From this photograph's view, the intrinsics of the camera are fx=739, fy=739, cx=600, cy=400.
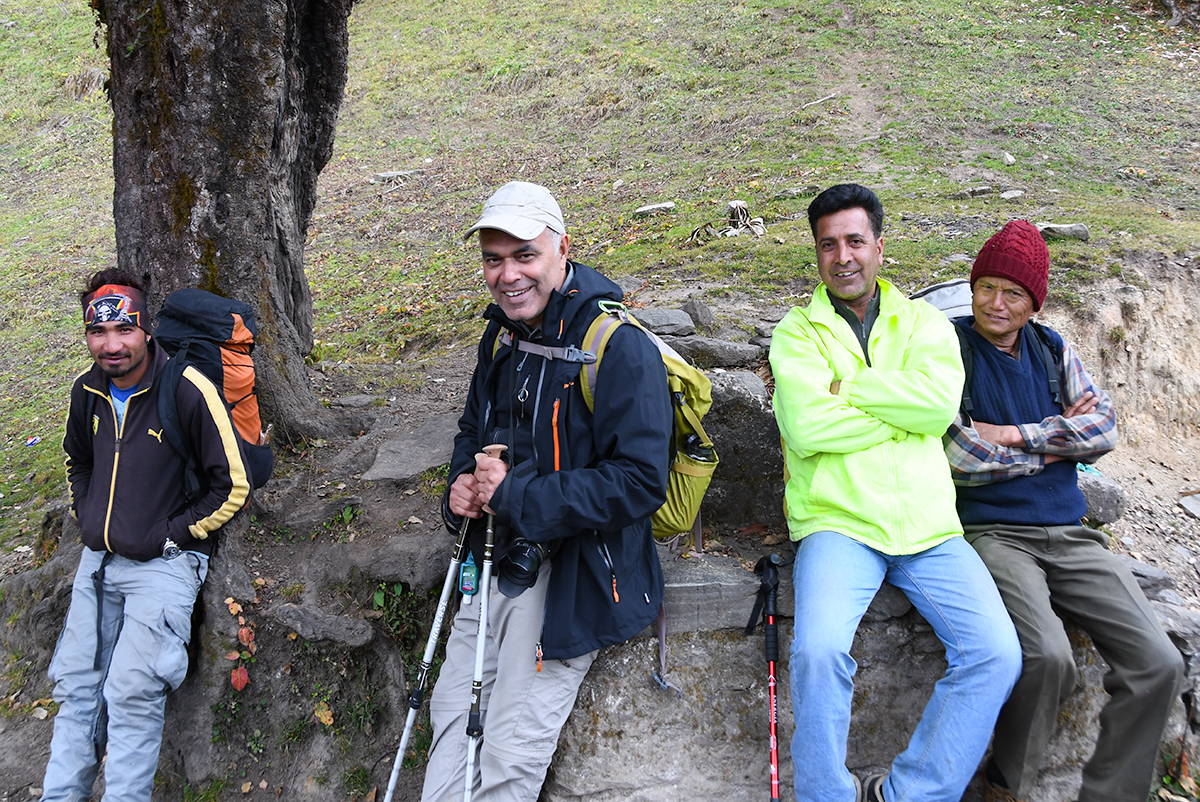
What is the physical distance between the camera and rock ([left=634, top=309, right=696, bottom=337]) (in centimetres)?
605

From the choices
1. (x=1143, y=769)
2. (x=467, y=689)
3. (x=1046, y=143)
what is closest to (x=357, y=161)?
(x=1046, y=143)

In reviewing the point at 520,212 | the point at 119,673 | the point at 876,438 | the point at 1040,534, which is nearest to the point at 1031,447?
the point at 1040,534

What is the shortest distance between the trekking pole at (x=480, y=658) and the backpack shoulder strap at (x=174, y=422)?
1.92 m

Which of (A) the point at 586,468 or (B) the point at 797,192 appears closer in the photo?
(A) the point at 586,468

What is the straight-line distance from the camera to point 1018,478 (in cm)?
379

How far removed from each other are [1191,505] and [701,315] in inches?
179

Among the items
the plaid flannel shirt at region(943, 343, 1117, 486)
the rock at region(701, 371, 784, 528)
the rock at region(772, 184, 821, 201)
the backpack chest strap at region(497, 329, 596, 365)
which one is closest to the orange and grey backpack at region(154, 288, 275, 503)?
the backpack chest strap at region(497, 329, 596, 365)

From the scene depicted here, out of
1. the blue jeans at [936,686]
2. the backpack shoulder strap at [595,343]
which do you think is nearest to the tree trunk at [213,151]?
the backpack shoulder strap at [595,343]

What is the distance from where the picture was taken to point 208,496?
4141 millimetres

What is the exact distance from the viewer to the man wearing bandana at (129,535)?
393 cm

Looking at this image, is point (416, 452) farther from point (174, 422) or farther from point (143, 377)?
point (143, 377)

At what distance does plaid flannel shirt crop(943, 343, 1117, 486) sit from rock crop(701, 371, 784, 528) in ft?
3.89

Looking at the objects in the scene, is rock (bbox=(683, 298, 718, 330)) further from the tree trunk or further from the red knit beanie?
the tree trunk

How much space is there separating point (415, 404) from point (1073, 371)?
16.9 ft
